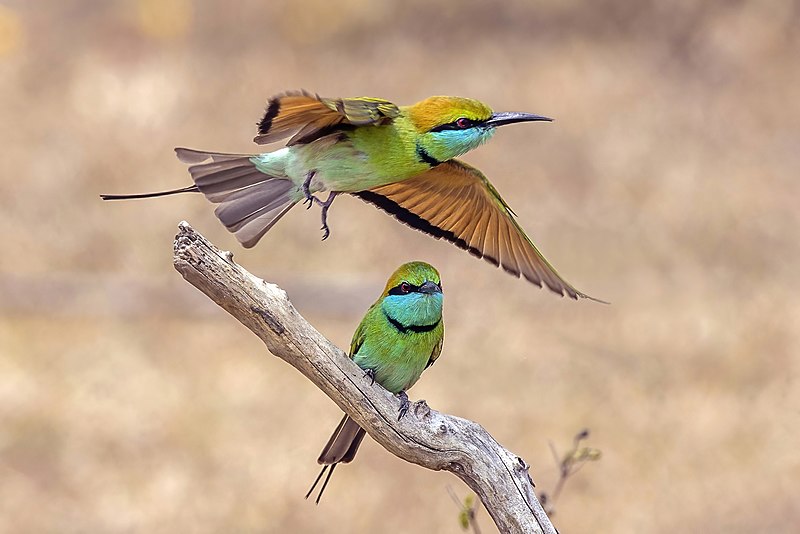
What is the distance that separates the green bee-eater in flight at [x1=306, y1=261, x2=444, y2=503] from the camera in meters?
3.07

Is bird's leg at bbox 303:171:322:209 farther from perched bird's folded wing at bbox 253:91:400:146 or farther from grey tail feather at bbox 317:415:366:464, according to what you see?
grey tail feather at bbox 317:415:366:464

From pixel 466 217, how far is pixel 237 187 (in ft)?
2.14

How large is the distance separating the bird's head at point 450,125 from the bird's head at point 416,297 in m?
0.45

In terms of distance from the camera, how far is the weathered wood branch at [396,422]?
2484 mm

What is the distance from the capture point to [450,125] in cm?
275

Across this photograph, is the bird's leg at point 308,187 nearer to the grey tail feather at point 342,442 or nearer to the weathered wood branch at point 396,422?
the weathered wood branch at point 396,422

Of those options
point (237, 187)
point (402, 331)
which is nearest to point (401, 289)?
point (402, 331)

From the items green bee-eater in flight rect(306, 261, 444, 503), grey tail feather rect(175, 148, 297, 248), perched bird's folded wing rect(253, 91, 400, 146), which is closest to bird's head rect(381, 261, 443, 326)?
green bee-eater in flight rect(306, 261, 444, 503)

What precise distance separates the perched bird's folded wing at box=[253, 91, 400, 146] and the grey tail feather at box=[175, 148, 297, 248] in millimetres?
158

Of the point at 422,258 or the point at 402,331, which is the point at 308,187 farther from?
the point at 422,258

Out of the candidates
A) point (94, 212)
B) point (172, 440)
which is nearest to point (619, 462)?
point (172, 440)

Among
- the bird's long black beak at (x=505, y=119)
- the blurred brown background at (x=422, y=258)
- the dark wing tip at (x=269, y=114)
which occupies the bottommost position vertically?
the dark wing tip at (x=269, y=114)

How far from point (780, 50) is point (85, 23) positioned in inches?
176

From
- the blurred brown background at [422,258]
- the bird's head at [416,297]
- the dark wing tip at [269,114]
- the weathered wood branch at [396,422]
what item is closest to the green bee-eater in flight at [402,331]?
the bird's head at [416,297]
